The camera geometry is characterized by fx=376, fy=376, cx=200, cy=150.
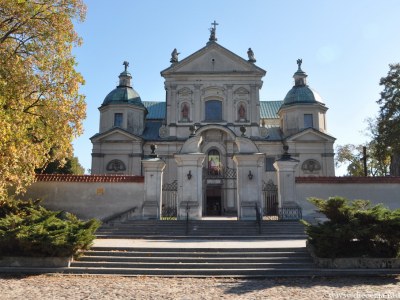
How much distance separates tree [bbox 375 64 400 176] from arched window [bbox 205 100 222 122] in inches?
480

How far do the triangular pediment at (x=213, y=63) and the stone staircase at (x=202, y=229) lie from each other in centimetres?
1782

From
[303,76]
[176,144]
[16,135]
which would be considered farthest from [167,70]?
[16,135]

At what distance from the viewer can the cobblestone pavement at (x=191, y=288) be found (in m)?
7.28

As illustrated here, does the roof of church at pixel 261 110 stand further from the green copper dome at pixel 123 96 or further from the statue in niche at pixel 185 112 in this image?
the statue in niche at pixel 185 112

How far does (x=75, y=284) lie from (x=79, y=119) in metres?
7.20

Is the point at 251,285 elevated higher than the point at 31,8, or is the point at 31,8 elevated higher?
the point at 31,8

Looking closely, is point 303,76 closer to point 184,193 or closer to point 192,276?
point 184,193

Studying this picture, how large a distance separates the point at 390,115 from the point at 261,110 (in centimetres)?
1634

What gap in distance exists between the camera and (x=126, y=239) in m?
14.4

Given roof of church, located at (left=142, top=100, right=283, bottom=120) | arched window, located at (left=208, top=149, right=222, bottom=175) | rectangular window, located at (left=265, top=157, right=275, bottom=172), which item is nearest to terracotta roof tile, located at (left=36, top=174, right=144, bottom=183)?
arched window, located at (left=208, top=149, right=222, bottom=175)

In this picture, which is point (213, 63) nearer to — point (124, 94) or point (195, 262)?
point (124, 94)

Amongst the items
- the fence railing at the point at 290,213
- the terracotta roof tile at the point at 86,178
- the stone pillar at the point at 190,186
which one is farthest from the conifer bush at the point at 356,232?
the terracotta roof tile at the point at 86,178

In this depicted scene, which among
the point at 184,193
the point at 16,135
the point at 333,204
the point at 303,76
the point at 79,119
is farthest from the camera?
the point at 303,76

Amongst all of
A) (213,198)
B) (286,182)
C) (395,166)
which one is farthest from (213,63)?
(286,182)
